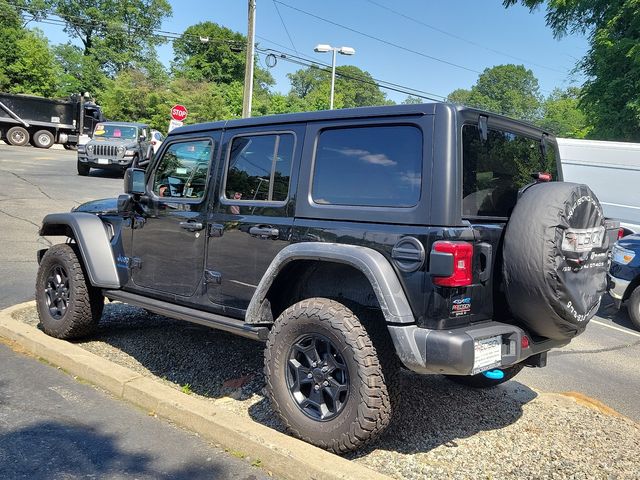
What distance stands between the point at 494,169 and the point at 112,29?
6870 cm

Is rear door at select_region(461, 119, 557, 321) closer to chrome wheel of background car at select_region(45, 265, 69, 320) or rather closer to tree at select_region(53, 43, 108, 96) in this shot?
chrome wheel of background car at select_region(45, 265, 69, 320)

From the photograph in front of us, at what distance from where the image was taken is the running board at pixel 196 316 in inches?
143

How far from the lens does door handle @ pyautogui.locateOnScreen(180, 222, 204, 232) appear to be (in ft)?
13.5

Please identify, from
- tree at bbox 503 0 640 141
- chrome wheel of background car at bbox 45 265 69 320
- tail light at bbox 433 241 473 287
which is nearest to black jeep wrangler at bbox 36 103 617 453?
tail light at bbox 433 241 473 287

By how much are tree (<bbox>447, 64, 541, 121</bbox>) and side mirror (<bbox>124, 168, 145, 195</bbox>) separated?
280 feet

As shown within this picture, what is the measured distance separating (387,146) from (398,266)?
2.36 ft

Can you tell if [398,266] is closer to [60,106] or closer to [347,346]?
[347,346]

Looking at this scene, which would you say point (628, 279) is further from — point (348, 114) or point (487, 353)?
point (348, 114)

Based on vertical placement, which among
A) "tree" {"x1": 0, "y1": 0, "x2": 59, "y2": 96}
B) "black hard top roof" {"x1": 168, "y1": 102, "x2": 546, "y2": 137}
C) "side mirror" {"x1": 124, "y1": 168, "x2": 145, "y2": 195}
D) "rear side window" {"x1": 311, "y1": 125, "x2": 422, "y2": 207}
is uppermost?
"tree" {"x1": 0, "y1": 0, "x2": 59, "y2": 96}

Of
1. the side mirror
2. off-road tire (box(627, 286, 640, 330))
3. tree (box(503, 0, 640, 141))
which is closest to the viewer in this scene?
the side mirror

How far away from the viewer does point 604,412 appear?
418 cm

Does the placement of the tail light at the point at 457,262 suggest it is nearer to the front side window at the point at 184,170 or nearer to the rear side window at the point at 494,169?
the rear side window at the point at 494,169

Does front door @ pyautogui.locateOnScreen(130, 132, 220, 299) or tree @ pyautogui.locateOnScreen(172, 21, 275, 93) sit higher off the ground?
tree @ pyautogui.locateOnScreen(172, 21, 275, 93)

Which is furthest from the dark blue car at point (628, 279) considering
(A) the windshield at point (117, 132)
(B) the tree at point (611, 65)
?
(A) the windshield at point (117, 132)
